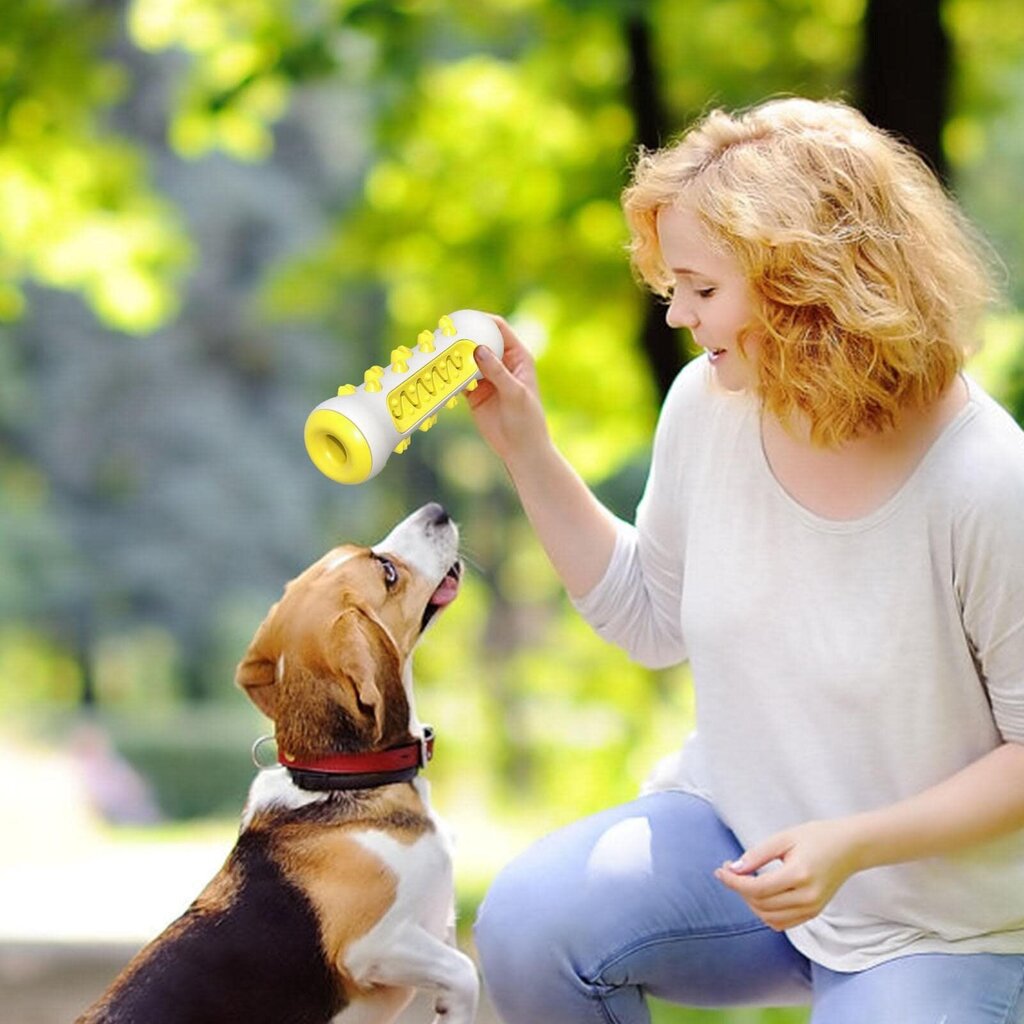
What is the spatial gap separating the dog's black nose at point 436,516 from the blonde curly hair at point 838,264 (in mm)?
672

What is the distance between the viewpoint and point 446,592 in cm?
286

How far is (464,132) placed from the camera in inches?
293

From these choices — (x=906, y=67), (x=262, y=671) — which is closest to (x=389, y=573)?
(x=262, y=671)

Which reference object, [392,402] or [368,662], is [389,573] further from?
[392,402]

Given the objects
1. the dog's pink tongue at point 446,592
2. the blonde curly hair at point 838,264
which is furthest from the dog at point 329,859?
the blonde curly hair at point 838,264

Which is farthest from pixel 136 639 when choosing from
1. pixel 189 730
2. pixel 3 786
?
pixel 3 786

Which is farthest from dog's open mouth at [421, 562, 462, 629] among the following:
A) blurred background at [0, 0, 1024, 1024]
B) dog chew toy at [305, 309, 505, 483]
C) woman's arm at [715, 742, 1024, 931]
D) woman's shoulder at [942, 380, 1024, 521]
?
woman's shoulder at [942, 380, 1024, 521]

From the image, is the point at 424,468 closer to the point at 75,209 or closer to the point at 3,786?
the point at 3,786

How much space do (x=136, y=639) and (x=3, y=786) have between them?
26.7 ft

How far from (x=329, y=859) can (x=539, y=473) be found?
27.5 inches

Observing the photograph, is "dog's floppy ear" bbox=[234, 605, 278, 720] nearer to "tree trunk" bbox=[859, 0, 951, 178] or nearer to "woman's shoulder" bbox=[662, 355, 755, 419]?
"woman's shoulder" bbox=[662, 355, 755, 419]

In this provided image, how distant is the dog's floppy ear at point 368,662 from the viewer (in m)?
2.59

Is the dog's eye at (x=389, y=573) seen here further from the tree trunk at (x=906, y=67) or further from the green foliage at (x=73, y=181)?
the green foliage at (x=73, y=181)

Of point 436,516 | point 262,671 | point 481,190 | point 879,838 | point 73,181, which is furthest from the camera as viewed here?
point 73,181
